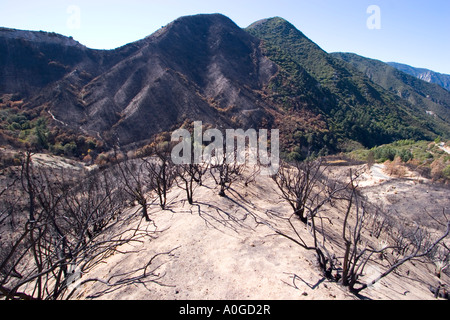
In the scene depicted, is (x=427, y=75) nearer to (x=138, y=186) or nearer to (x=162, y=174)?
(x=162, y=174)

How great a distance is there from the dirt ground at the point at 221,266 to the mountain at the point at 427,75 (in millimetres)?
231262

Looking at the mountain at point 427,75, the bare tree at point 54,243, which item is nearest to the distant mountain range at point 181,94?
the bare tree at point 54,243

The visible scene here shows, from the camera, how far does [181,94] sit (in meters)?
35.5

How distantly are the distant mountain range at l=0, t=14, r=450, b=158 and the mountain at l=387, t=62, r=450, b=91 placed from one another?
166m

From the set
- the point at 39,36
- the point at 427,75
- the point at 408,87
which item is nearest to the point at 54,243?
the point at 39,36

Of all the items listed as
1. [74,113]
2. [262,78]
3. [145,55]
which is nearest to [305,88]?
[262,78]

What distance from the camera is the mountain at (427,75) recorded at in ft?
570

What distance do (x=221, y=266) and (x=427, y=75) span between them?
245 m

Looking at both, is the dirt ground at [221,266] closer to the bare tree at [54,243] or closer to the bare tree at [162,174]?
the bare tree at [54,243]

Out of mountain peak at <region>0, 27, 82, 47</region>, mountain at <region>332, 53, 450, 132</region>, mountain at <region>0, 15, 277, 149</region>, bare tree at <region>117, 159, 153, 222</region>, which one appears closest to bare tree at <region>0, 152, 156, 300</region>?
bare tree at <region>117, 159, 153, 222</region>

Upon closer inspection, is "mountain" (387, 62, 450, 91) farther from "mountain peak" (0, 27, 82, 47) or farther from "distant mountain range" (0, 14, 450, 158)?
"mountain peak" (0, 27, 82, 47)

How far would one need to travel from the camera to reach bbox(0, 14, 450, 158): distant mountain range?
29469 mm

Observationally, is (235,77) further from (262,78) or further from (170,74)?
(170,74)

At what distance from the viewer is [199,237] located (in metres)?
4.79
